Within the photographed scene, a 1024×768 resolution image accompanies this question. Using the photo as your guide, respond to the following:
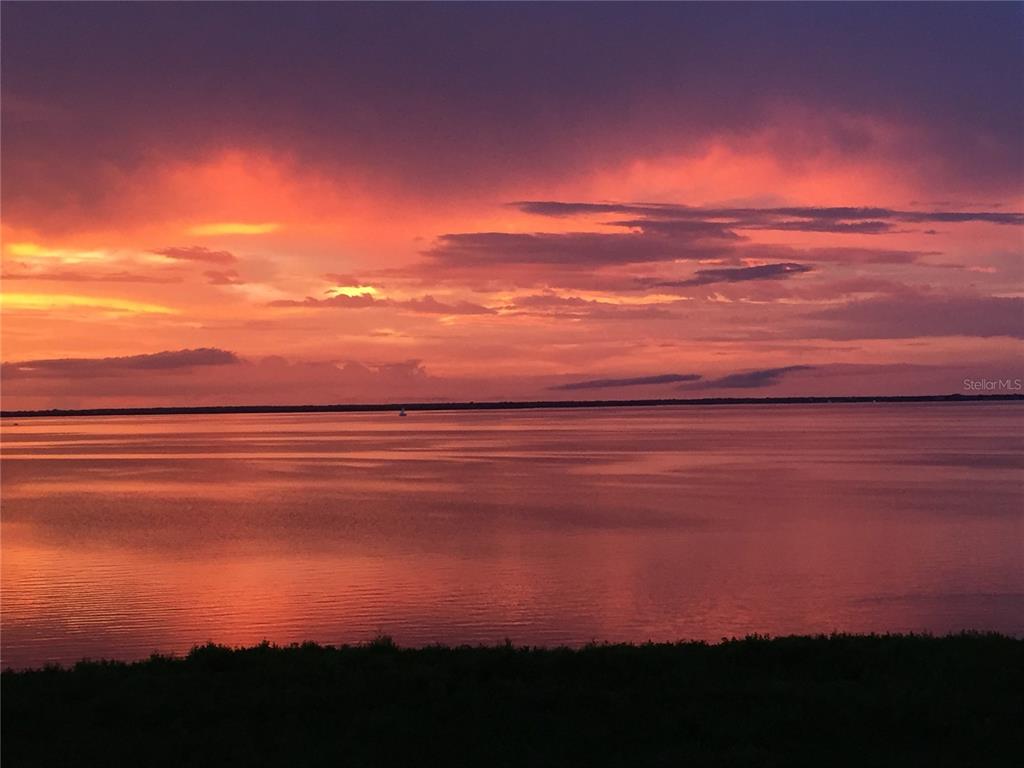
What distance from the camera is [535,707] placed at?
10891mm

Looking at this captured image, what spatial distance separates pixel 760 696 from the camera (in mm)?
11148

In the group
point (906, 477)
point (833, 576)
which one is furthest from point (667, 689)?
point (906, 477)

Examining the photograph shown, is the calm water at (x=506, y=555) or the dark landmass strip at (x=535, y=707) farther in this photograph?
the calm water at (x=506, y=555)

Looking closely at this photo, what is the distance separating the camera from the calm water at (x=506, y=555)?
21.7m

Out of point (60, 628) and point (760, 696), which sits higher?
point (760, 696)

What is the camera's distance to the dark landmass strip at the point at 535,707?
9.55 meters

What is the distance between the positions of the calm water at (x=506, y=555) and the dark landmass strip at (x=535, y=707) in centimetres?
719

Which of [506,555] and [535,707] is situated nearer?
[535,707]

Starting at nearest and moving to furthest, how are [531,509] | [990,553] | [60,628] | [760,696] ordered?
[760,696], [60,628], [990,553], [531,509]

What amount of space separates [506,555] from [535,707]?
21.5 m

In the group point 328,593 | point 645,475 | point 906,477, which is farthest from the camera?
point 645,475

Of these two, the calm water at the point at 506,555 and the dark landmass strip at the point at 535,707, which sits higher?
the dark landmass strip at the point at 535,707

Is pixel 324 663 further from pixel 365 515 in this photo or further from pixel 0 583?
pixel 365 515

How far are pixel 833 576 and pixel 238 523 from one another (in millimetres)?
22213
